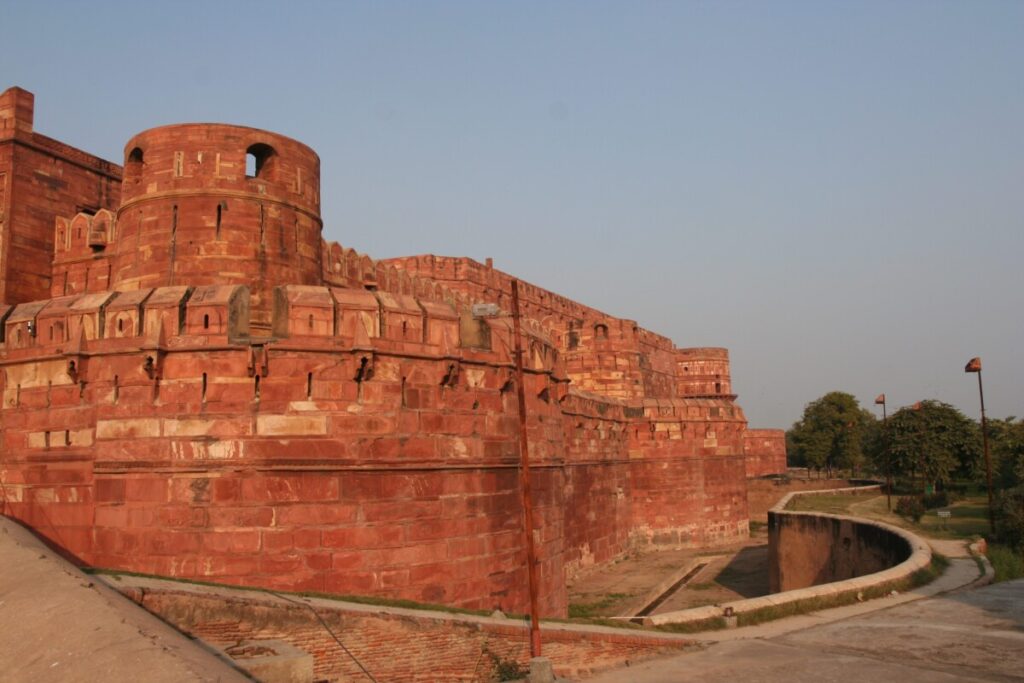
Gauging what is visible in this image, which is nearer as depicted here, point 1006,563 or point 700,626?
point 700,626

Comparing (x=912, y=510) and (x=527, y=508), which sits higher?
(x=527, y=508)

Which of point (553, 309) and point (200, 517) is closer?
point (200, 517)

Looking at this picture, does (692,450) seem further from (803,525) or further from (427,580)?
(427,580)

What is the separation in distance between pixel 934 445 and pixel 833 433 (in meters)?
43.1

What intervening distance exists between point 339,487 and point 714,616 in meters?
6.01

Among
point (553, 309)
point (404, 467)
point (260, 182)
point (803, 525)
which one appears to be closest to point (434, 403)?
point (404, 467)

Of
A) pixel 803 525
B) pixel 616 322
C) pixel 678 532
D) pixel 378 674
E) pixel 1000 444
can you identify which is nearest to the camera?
pixel 378 674

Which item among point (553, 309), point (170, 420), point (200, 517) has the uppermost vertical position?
point (553, 309)

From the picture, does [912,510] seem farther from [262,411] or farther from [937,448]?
[262,411]

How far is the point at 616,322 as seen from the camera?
3409cm

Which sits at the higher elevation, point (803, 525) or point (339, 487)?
point (339, 487)

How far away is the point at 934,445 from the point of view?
129 ft

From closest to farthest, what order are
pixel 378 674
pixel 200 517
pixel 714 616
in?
pixel 378 674
pixel 200 517
pixel 714 616

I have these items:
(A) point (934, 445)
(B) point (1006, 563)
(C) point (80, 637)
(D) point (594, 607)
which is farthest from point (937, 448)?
(C) point (80, 637)
